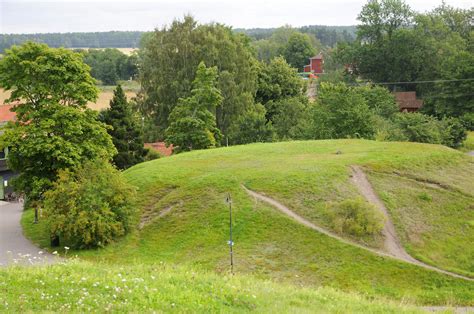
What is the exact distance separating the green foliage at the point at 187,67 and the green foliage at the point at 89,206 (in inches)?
941

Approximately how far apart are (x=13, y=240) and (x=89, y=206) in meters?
6.18

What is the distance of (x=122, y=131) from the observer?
43312 mm

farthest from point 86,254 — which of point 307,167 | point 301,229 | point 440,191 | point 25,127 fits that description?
point 440,191

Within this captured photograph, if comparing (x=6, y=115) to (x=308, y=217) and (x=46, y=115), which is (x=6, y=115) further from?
(x=308, y=217)

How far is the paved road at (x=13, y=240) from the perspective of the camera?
88.8 feet

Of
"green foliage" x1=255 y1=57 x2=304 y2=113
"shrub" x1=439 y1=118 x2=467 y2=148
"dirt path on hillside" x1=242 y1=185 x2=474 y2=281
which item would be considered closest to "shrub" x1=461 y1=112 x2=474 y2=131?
"shrub" x1=439 y1=118 x2=467 y2=148

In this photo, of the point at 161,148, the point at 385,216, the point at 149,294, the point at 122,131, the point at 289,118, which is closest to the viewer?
the point at 149,294

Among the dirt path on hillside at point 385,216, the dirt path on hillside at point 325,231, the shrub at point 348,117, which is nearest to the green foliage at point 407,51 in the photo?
the shrub at point 348,117

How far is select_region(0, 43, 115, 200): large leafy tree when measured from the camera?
2881 centimetres

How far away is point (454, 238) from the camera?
27391 millimetres

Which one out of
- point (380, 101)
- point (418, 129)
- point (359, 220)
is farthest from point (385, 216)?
point (380, 101)

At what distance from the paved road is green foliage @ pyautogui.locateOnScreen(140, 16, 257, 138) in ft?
54.0

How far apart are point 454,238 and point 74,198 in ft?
58.5

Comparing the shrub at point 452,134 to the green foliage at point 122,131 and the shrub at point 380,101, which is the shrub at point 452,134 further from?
the green foliage at point 122,131
